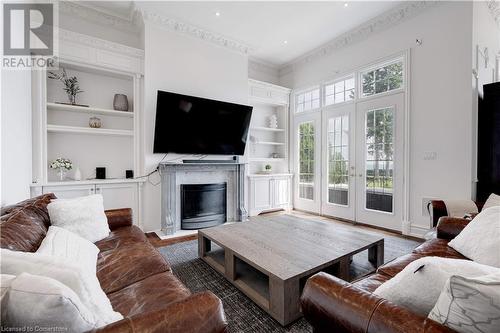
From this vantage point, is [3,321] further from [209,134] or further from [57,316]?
[209,134]

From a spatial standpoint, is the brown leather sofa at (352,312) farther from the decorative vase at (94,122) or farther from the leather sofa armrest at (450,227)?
the decorative vase at (94,122)

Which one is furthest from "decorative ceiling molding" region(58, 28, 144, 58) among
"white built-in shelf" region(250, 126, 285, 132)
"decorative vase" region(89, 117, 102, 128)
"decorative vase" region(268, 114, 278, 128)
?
"decorative vase" region(268, 114, 278, 128)

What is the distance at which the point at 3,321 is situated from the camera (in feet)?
2.13

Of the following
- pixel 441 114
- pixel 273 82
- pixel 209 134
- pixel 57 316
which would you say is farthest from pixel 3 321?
pixel 273 82

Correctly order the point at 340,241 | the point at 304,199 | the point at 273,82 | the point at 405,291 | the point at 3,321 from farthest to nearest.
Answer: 1. the point at 273,82
2. the point at 304,199
3. the point at 340,241
4. the point at 405,291
5. the point at 3,321

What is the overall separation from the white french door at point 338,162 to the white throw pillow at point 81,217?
3.79 meters

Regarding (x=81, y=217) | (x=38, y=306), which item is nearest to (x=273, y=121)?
(x=81, y=217)

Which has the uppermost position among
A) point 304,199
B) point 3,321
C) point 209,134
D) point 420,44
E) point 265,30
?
point 265,30

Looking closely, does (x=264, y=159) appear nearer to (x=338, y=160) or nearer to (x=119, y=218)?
(x=338, y=160)

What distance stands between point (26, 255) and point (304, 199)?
15.7ft

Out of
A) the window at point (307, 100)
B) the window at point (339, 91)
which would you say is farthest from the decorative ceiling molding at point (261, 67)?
the window at point (339, 91)

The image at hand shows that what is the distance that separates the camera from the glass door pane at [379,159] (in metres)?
3.74

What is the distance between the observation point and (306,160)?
514 cm

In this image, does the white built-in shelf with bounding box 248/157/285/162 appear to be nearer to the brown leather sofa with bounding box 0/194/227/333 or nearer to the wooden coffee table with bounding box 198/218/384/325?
the wooden coffee table with bounding box 198/218/384/325
